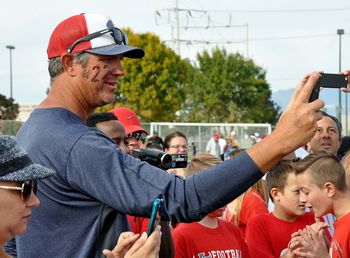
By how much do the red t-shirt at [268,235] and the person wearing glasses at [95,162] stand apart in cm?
248

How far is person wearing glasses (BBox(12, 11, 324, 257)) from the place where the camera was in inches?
108

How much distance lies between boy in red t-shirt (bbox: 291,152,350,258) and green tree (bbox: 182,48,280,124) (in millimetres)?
50880

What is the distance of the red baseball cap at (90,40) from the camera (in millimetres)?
3209

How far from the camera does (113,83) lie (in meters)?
3.25

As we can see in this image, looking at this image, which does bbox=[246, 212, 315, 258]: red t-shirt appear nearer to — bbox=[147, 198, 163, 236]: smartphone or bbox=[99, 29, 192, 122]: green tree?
bbox=[147, 198, 163, 236]: smartphone

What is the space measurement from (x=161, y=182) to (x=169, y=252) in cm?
124

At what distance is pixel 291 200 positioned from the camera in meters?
5.74

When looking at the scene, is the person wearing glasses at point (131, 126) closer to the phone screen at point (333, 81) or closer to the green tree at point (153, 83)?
the phone screen at point (333, 81)

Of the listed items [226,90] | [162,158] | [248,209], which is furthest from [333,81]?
[226,90]

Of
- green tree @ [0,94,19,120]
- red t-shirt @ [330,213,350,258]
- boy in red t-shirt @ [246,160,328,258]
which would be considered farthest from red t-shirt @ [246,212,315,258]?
green tree @ [0,94,19,120]

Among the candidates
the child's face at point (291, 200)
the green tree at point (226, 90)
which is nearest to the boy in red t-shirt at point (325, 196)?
the child's face at point (291, 200)

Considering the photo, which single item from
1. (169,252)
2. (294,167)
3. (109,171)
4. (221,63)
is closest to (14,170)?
(109,171)

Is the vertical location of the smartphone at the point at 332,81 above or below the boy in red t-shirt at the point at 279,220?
above

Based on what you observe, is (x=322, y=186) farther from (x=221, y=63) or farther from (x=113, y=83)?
(x=221, y=63)
